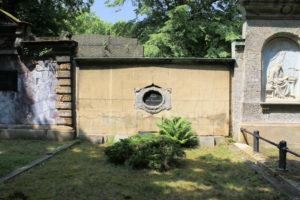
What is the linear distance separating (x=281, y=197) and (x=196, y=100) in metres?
4.65

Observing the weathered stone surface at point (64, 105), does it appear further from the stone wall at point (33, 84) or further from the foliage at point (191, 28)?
the foliage at point (191, 28)

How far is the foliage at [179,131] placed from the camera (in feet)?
25.1

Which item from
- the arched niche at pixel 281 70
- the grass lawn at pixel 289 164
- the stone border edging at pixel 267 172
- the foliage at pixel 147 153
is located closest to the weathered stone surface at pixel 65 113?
the foliage at pixel 147 153

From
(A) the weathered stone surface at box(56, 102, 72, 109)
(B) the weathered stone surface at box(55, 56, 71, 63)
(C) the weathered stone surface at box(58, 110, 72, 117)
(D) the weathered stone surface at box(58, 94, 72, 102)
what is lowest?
(C) the weathered stone surface at box(58, 110, 72, 117)

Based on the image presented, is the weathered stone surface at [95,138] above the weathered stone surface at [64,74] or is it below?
below

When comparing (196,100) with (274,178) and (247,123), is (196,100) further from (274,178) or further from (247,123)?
(274,178)

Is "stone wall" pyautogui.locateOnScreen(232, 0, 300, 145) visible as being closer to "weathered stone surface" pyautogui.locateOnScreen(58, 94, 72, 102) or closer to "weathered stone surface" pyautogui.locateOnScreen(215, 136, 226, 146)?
"weathered stone surface" pyautogui.locateOnScreen(215, 136, 226, 146)

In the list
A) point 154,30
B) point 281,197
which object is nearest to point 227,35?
point 154,30

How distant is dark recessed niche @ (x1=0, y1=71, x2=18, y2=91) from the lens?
8.84 meters

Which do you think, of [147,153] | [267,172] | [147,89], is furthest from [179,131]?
[267,172]

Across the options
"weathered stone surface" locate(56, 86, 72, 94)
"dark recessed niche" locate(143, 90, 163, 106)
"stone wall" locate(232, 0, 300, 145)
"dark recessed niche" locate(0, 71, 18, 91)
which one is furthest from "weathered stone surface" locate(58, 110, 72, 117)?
"stone wall" locate(232, 0, 300, 145)

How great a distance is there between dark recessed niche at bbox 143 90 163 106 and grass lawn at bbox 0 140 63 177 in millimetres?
3455

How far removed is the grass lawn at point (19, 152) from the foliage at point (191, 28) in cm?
958

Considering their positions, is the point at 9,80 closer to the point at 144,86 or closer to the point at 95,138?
the point at 95,138
